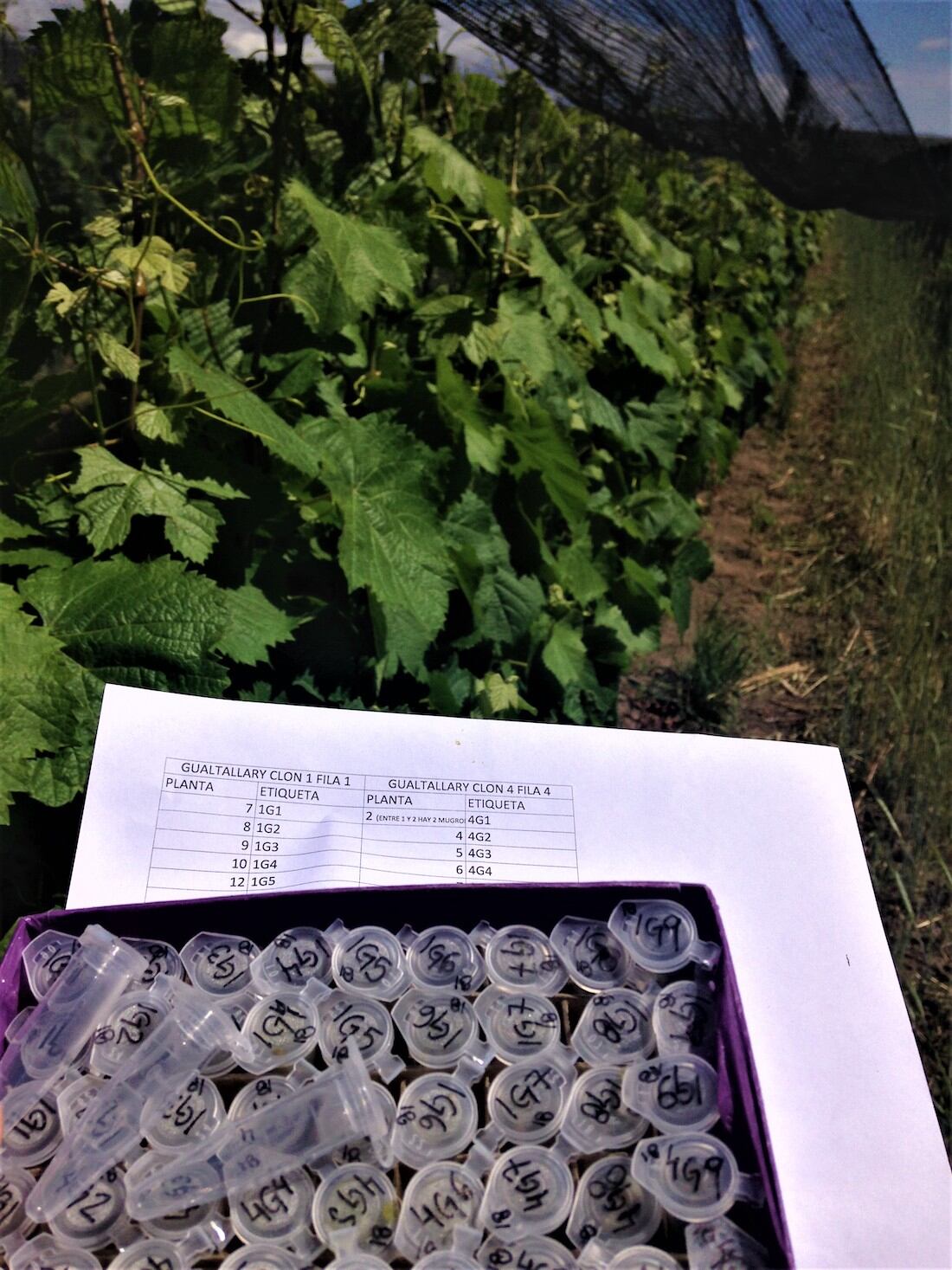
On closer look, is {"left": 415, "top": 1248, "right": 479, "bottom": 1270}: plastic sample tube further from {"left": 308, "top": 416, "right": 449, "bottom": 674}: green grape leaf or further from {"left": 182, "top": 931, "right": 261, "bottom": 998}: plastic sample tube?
{"left": 308, "top": 416, "right": 449, "bottom": 674}: green grape leaf

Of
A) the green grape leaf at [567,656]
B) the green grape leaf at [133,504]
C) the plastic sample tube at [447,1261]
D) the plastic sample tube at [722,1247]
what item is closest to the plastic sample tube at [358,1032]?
the plastic sample tube at [447,1261]

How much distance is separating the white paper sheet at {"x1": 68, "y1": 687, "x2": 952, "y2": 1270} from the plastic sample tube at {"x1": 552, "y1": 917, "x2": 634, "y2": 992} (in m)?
0.07

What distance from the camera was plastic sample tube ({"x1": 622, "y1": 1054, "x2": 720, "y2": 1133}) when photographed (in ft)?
2.31

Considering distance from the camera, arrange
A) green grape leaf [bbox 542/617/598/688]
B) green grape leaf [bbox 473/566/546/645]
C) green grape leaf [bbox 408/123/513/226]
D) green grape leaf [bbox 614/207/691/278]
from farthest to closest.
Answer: green grape leaf [bbox 614/207/691/278]
green grape leaf [bbox 542/617/598/688]
green grape leaf [bbox 473/566/546/645]
green grape leaf [bbox 408/123/513/226]

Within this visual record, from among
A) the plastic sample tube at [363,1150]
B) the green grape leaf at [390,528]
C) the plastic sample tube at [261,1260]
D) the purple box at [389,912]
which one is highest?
the green grape leaf at [390,528]

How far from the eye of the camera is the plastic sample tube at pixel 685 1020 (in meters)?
0.74

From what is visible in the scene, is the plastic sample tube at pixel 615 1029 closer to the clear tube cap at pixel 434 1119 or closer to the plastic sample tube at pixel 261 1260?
the clear tube cap at pixel 434 1119

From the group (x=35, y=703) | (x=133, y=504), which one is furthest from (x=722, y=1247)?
(x=133, y=504)

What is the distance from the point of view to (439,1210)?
67 centimetres

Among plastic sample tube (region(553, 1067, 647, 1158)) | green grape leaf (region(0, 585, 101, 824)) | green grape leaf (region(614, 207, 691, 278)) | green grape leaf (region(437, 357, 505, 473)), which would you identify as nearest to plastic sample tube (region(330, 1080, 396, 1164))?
plastic sample tube (region(553, 1067, 647, 1158))

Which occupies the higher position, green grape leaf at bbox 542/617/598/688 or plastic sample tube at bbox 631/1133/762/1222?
green grape leaf at bbox 542/617/598/688

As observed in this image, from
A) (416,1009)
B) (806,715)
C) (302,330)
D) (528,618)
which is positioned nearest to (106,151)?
(302,330)

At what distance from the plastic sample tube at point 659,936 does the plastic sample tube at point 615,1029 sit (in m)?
0.03

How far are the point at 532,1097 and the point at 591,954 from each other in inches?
4.3
